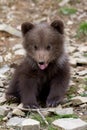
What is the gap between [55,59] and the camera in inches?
293

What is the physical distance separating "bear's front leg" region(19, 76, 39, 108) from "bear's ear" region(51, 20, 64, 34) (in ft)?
2.68

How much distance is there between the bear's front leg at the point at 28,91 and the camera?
6.98 meters

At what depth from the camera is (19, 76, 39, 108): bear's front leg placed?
6984mm

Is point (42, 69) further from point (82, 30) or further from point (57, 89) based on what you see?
point (82, 30)

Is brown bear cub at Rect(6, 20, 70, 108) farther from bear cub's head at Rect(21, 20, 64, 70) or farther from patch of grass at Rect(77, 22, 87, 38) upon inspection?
patch of grass at Rect(77, 22, 87, 38)

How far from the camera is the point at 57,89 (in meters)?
7.18

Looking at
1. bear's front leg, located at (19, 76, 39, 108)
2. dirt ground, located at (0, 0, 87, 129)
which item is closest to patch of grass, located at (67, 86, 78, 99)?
dirt ground, located at (0, 0, 87, 129)

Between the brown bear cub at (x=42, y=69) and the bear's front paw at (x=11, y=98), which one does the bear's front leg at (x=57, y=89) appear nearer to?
the brown bear cub at (x=42, y=69)

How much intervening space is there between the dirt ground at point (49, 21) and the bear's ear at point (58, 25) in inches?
21.8

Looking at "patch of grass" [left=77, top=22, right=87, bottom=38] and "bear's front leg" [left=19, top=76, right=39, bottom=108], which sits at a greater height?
"patch of grass" [left=77, top=22, right=87, bottom=38]

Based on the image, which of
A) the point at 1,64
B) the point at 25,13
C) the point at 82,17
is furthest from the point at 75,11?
the point at 1,64

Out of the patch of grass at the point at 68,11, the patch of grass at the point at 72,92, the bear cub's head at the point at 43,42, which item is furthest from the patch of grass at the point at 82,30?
the bear cub's head at the point at 43,42

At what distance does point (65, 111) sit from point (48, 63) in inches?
34.7

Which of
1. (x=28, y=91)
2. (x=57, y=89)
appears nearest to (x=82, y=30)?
(x=57, y=89)
